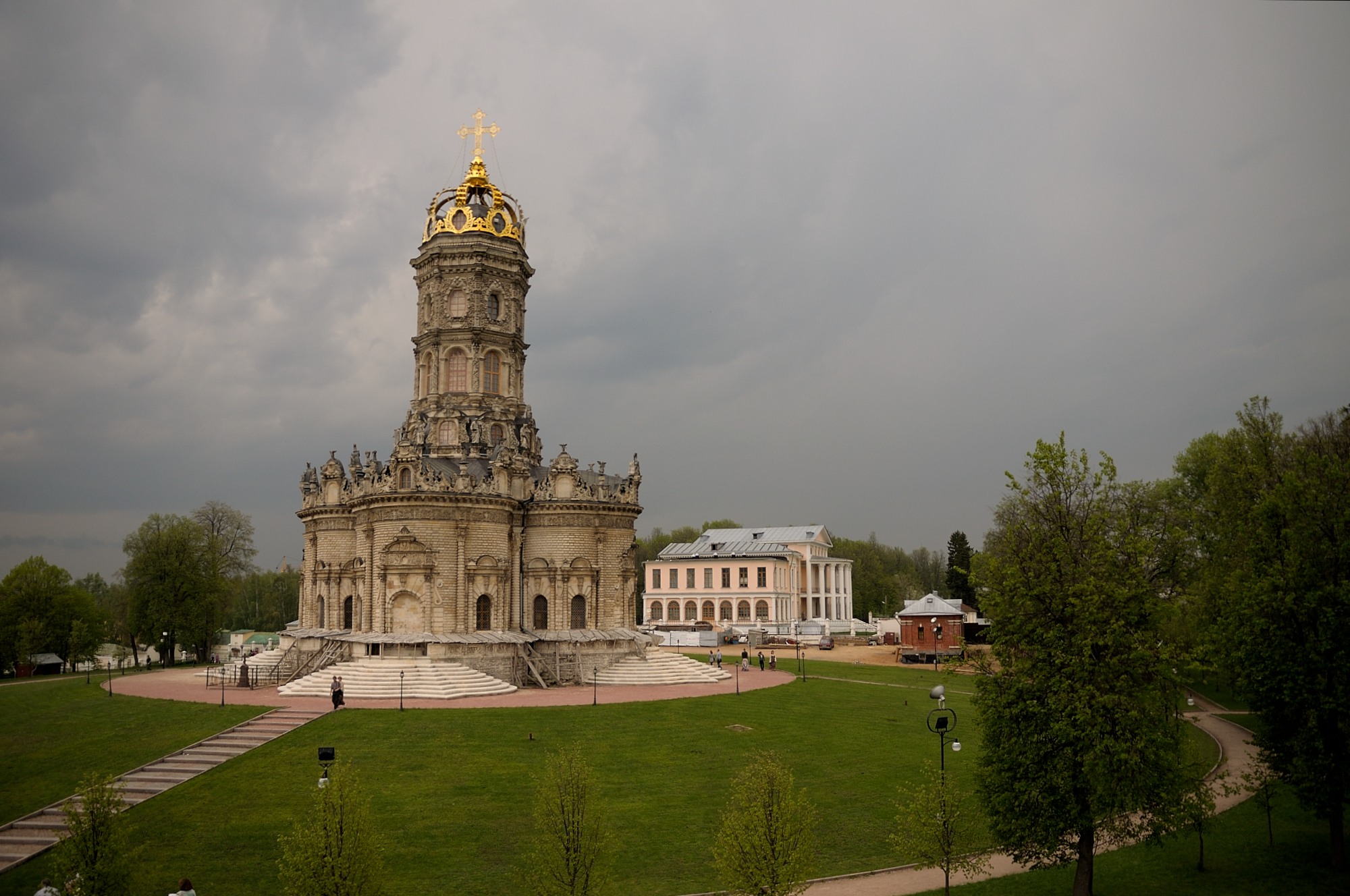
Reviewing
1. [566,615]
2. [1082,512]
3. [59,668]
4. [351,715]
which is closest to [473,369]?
[566,615]

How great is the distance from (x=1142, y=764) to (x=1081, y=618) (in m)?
3.06

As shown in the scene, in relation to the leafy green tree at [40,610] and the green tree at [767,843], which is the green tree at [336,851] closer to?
the green tree at [767,843]

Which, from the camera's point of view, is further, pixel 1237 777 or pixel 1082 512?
pixel 1237 777

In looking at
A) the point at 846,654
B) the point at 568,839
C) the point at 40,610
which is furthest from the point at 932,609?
the point at 40,610

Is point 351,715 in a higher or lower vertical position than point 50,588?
lower

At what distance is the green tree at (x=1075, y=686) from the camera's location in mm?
17562

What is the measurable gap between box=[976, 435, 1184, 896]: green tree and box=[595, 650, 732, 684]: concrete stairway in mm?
28637

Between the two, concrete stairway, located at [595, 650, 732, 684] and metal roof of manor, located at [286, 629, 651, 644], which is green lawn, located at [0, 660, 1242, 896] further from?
metal roof of manor, located at [286, 629, 651, 644]

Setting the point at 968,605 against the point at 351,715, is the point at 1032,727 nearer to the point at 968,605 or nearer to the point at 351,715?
the point at 351,715

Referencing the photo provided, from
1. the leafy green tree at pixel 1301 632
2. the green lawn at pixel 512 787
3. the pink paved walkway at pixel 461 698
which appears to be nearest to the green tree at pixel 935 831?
the green lawn at pixel 512 787

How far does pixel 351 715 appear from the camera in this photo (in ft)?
112

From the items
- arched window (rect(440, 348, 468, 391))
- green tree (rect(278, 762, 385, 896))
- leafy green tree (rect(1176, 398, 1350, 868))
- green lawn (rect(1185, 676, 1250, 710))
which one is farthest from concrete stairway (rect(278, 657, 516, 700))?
green lawn (rect(1185, 676, 1250, 710))

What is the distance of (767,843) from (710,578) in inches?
2921

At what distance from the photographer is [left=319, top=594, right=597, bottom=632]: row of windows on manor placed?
46.1 metres
